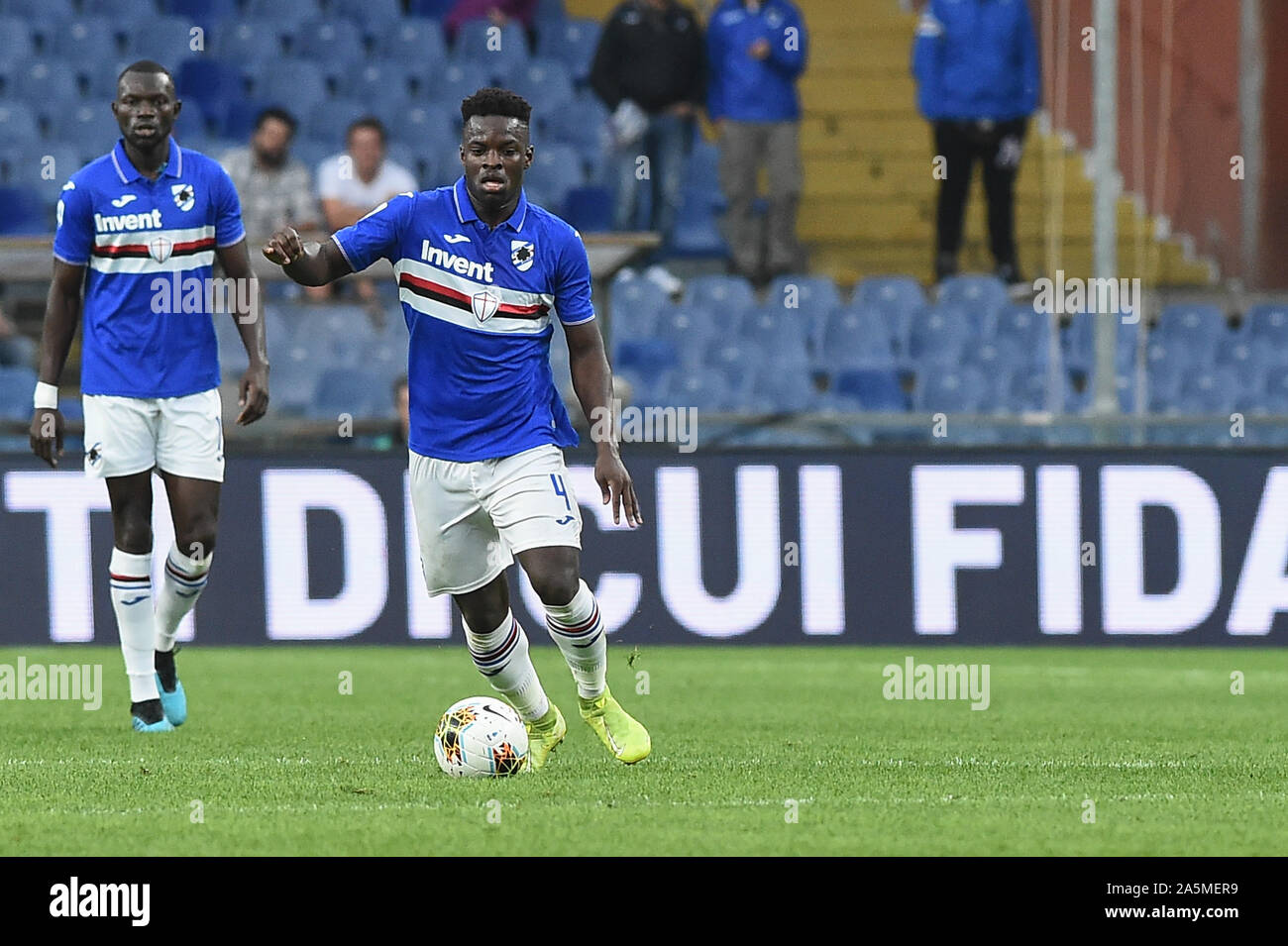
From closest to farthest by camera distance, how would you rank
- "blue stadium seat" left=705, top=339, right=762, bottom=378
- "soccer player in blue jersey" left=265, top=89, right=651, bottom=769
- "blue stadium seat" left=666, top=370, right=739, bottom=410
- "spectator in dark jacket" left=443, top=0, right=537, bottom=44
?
1. "soccer player in blue jersey" left=265, top=89, right=651, bottom=769
2. "blue stadium seat" left=666, top=370, right=739, bottom=410
3. "blue stadium seat" left=705, top=339, right=762, bottom=378
4. "spectator in dark jacket" left=443, top=0, right=537, bottom=44

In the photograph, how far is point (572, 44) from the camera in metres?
16.6

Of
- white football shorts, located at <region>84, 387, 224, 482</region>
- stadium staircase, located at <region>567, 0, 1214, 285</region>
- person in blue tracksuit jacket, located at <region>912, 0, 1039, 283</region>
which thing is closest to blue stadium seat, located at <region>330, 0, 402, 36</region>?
stadium staircase, located at <region>567, 0, 1214, 285</region>

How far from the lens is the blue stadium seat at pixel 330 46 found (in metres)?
16.2

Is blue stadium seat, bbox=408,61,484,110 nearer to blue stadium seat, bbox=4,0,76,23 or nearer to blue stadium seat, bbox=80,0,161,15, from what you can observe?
blue stadium seat, bbox=80,0,161,15

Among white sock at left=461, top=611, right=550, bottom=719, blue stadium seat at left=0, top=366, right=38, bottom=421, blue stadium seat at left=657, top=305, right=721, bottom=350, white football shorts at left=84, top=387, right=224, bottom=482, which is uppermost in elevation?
blue stadium seat at left=657, top=305, right=721, bottom=350

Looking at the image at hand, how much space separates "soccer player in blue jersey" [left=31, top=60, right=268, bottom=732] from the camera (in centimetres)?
807

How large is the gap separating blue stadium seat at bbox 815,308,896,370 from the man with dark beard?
3.20 meters

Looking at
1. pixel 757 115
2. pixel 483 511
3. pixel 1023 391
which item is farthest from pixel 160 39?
pixel 483 511

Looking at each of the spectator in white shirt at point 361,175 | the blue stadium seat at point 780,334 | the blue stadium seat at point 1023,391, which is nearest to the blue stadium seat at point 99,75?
the spectator in white shirt at point 361,175

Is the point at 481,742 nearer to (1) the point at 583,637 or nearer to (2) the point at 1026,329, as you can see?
(1) the point at 583,637

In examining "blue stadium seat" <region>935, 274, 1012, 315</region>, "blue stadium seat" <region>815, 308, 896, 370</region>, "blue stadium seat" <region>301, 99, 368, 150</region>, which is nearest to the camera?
"blue stadium seat" <region>815, 308, 896, 370</region>

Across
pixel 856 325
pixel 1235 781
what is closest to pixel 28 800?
pixel 1235 781

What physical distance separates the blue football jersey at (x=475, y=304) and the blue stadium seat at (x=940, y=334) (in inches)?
279

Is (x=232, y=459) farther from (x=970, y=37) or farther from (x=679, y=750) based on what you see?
(x=970, y=37)
